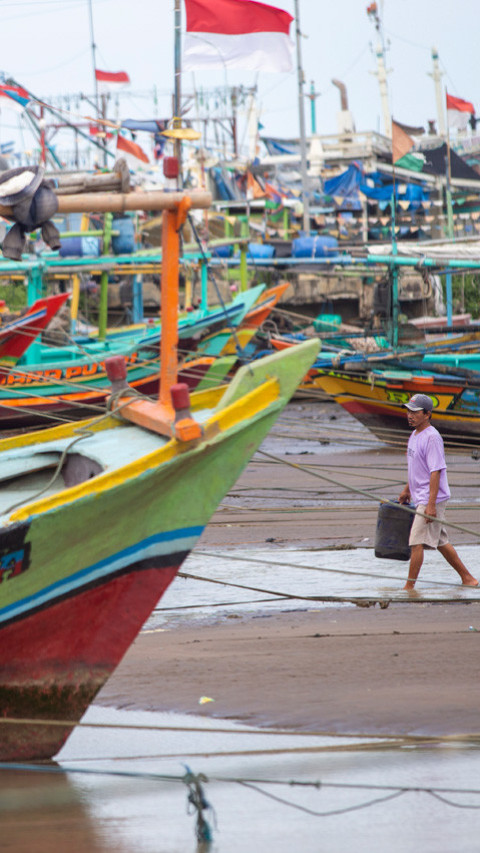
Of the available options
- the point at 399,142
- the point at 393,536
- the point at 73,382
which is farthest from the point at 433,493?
the point at 399,142

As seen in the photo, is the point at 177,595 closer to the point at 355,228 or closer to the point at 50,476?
the point at 50,476

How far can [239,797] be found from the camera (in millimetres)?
4492

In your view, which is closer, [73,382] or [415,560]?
[415,560]

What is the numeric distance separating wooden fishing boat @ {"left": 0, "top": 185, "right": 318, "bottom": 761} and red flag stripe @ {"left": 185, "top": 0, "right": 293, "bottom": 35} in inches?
370

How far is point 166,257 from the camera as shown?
500 cm

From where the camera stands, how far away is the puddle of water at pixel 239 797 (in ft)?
13.5

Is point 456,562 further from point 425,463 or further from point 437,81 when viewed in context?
point 437,81

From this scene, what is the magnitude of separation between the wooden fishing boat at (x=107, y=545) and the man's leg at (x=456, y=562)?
2.96m

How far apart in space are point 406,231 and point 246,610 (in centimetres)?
2569

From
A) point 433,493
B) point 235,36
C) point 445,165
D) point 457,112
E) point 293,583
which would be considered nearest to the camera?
point 433,493

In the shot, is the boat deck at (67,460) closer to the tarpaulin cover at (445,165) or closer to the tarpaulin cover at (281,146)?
the tarpaulin cover at (445,165)

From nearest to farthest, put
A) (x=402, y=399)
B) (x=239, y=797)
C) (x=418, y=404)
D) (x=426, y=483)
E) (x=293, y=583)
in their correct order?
(x=239, y=797) < (x=418, y=404) < (x=426, y=483) < (x=293, y=583) < (x=402, y=399)

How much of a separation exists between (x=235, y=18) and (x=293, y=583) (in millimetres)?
8628

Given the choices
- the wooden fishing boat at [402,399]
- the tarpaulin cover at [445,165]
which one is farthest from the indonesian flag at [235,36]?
the tarpaulin cover at [445,165]
